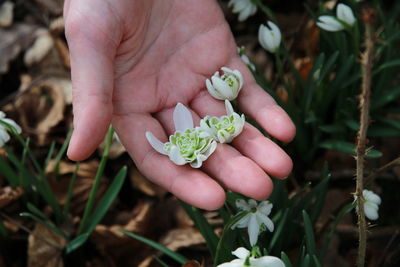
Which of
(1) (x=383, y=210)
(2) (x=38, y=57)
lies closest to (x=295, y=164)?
(1) (x=383, y=210)

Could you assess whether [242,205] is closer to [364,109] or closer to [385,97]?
[364,109]

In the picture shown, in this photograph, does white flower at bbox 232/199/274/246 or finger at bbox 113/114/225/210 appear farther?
white flower at bbox 232/199/274/246

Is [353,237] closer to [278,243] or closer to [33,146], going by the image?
[278,243]

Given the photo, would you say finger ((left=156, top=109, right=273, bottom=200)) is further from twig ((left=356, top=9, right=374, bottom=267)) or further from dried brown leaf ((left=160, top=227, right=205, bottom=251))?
dried brown leaf ((left=160, top=227, right=205, bottom=251))

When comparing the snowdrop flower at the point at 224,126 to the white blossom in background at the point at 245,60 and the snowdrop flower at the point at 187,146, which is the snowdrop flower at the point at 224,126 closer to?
the snowdrop flower at the point at 187,146

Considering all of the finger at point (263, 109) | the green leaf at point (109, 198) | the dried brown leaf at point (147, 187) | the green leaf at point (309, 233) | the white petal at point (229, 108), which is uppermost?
the white petal at point (229, 108)

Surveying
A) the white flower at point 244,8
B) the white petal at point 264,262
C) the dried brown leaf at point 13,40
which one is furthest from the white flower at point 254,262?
the dried brown leaf at point 13,40

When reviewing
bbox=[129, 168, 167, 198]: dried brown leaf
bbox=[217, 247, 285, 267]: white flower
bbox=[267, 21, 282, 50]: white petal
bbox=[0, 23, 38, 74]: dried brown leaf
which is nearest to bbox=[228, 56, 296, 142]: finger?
bbox=[267, 21, 282, 50]: white petal
